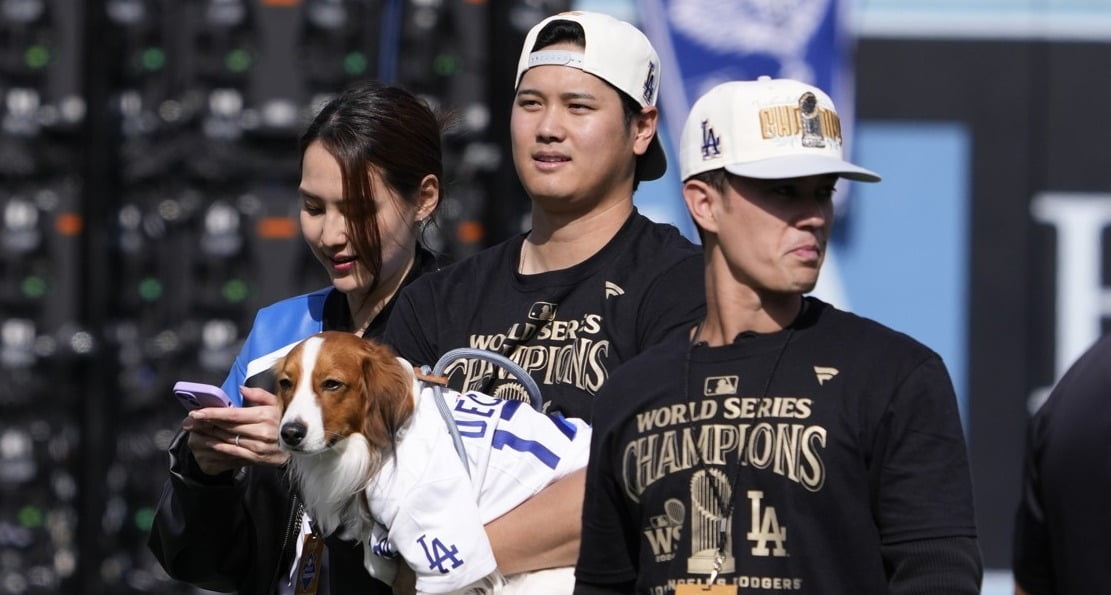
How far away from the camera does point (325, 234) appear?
3363mm

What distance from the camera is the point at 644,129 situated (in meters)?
3.18

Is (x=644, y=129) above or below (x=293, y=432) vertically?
above

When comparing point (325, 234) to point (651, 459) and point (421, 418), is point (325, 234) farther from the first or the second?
point (651, 459)

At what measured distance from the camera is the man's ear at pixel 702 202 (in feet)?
8.61

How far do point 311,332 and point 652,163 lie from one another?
0.77 m

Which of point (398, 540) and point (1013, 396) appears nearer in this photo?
point (398, 540)

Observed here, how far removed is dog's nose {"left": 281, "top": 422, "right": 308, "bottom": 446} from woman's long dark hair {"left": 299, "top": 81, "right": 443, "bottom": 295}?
582mm

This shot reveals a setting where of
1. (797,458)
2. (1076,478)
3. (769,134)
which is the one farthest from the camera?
(769,134)

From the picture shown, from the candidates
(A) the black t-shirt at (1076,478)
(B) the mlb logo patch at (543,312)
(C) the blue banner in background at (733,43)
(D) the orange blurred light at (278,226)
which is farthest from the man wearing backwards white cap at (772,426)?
(D) the orange blurred light at (278,226)

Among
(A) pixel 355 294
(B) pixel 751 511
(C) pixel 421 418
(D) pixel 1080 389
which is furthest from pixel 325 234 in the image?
(D) pixel 1080 389

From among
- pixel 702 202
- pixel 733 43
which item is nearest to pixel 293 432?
pixel 702 202

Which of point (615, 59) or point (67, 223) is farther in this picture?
point (67, 223)

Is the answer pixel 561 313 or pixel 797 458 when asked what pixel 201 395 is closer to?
pixel 561 313

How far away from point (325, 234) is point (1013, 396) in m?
3.51
